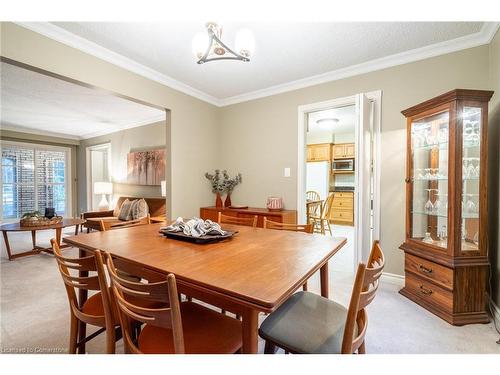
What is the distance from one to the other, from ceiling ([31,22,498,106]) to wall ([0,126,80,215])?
529 cm

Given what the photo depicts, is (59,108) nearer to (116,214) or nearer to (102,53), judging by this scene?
(116,214)

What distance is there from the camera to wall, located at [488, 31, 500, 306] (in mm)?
1885

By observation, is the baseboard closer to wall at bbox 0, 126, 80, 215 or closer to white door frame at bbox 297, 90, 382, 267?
white door frame at bbox 297, 90, 382, 267

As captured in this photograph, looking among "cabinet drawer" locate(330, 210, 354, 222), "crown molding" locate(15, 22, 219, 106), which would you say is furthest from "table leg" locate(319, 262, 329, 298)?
"cabinet drawer" locate(330, 210, 354, 222)

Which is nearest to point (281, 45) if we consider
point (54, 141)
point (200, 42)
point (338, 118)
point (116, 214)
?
point (200, 42)

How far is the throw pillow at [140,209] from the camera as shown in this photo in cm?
421

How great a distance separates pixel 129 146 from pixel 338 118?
4643 mm

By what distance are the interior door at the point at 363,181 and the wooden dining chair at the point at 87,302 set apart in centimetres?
213

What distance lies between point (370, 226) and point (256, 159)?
5.85ft

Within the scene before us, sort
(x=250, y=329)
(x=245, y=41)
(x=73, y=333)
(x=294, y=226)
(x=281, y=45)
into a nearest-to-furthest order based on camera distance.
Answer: (x=250, y=329) < (x=73, y=333) < (x=245, y=41) < (x=294, y=226) < (x=281, y=45)

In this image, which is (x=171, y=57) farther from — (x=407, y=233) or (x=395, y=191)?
(x=407, y=233)

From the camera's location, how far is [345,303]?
212 centimetres

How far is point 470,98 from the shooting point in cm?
182

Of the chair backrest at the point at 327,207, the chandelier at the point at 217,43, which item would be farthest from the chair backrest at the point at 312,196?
the chandelier at the point at 217,43
